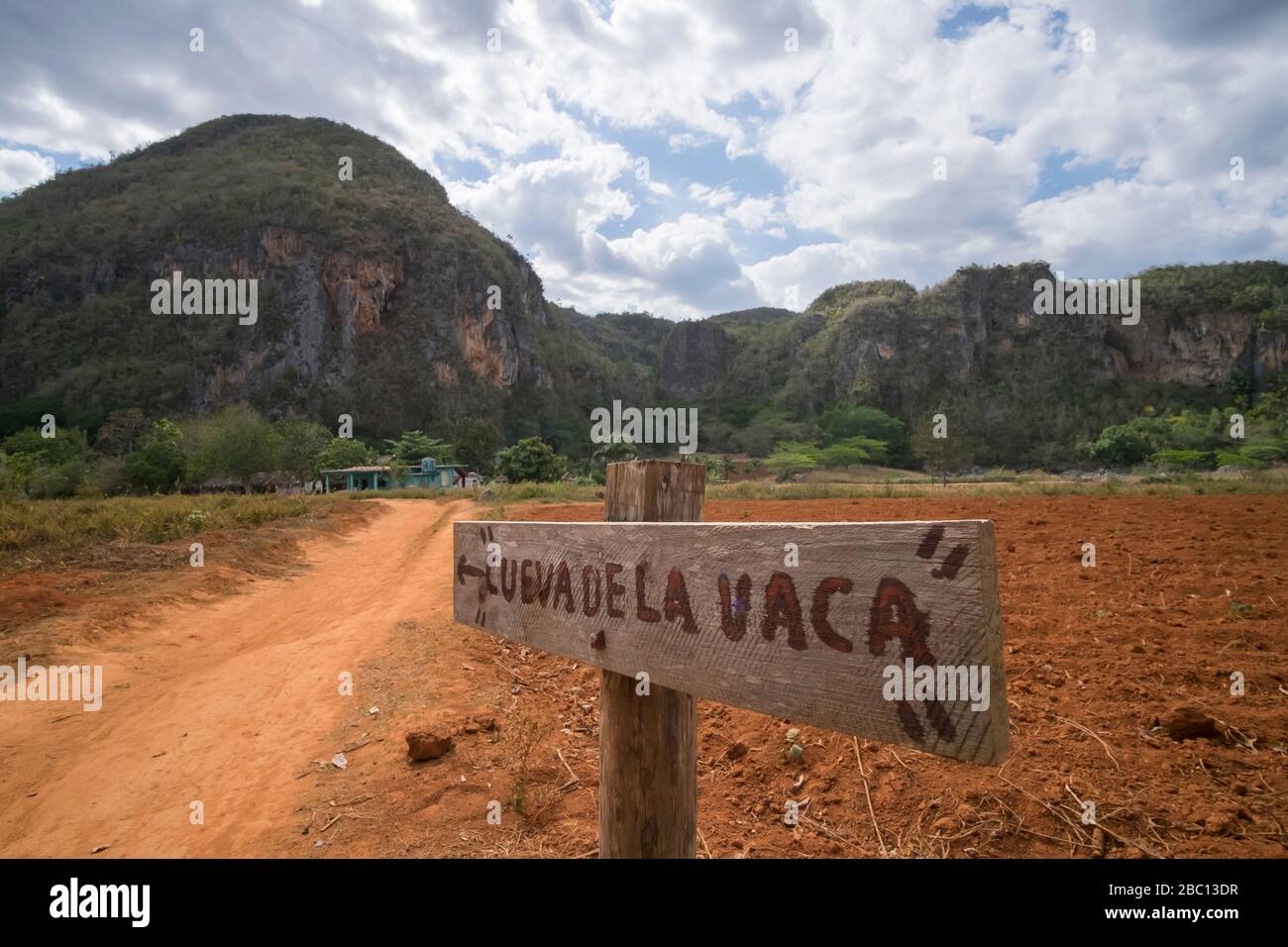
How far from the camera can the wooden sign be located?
0.69 meters

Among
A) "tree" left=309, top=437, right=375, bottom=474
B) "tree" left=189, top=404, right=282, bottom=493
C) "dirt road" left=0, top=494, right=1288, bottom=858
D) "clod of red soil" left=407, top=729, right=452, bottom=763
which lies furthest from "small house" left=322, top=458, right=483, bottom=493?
"clod of red soil" left=407, top=729, right=452, bottom=763

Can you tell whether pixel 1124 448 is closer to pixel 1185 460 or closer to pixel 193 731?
pixel 1185 460

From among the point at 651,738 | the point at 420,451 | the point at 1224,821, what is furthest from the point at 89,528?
the point at 420,451

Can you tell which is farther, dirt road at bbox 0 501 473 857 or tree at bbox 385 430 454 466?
tree at bbox 385 430 454 466

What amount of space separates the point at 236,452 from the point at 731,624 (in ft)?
141

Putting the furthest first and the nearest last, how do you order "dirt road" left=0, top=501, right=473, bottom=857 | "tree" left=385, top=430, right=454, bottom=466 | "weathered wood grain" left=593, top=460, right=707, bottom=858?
1. "tree" left=385, top=430, right=454, bottom=466
2. "dirt road" left=0, top=501, right=473, bottom=857
3. "weathered wood grain" left=593, top=460, right=707, bottom=858

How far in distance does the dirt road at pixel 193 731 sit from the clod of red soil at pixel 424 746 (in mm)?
535

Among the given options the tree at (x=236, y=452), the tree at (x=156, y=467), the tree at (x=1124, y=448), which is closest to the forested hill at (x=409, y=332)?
the tree at (x=1124, y=448)

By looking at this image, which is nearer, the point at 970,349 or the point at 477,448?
the point at 477,448

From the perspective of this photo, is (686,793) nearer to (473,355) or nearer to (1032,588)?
(1032,588)

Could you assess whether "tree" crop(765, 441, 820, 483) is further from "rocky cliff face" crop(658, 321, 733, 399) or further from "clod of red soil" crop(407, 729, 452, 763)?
"clod of red soil" crop(407, 729, 452, 763)

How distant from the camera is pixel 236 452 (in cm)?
3634

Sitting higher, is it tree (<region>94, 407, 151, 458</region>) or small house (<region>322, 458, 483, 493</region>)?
tree (<region>94, 407, 151, 458</region>)

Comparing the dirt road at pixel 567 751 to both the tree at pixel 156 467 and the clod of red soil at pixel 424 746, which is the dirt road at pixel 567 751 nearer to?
the clod of red soil at pixel 424 746
